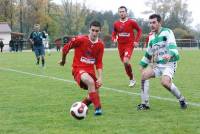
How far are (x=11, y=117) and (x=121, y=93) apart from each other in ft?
13.9

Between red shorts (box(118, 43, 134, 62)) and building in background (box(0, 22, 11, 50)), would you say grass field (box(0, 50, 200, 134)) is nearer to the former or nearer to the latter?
red shorts (box(118, 43, 134, 62))

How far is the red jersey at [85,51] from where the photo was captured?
9047 millimetres

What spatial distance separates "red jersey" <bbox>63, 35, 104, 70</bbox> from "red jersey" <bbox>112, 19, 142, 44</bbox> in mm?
5427

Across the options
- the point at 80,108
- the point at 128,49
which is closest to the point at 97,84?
the point at 80,108

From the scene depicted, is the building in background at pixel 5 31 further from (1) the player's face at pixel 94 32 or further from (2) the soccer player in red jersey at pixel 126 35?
(1) the player's face at pixel 94 32

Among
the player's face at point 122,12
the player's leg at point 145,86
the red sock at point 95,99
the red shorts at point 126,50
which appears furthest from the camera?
the red shorts at point 126,50

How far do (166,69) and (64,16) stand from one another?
315 ft

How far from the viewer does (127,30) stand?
47.6 feet

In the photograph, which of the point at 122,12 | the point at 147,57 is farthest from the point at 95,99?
the point at 122,12

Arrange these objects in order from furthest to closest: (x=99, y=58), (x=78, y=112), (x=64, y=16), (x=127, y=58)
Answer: (x=64, y=16), (x=127, y=58), (x=99, y=58), (x=78, y=112)

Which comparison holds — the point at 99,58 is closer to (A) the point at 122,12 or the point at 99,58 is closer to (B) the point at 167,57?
(B) the point at 167,57

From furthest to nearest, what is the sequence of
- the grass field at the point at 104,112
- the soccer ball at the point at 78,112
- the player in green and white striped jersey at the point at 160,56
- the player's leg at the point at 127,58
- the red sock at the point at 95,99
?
1. the player's leg at the point at 127,58
2. the player in green and white striped jersey at the point at 160,56
3. the red sock at the point at 95,99
4. the soccer ball at the point at 78,112
5. the grass field at the point at 104,112

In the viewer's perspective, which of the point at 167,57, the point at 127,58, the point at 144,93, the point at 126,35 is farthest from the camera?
the point at 126,35

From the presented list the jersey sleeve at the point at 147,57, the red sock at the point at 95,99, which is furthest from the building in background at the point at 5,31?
the red sock at the point at 95,99
